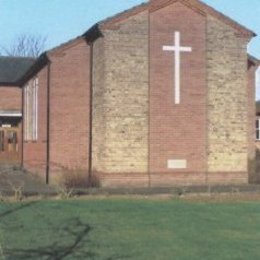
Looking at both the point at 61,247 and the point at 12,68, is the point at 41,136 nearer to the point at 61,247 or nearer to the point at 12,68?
the point at 61,247

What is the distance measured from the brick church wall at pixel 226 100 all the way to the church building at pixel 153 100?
40 millimetres

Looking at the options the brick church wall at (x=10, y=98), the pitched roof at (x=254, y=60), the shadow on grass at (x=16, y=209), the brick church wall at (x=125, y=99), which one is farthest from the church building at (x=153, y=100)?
the brick church wall at (x=10, y=98)

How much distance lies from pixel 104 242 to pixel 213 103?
1624cm

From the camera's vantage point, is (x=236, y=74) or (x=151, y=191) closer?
(x=151, y=191)

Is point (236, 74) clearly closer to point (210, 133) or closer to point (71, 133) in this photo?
point (210, 133)

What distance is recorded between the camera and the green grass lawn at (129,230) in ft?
37.0

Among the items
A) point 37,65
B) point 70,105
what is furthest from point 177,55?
point 37,65

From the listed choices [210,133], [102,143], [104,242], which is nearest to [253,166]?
[210,133]

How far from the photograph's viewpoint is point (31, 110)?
35594 millimetres

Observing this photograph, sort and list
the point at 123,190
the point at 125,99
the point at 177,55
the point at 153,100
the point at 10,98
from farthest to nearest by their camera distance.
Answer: the point at 10,98, the point at 177,55, the point at 153,100, the point at 125,99, the point at 123,190

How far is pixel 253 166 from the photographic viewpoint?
98.3 feet

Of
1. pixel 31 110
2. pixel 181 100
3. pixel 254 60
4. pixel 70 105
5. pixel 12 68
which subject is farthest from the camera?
pixel 12 68

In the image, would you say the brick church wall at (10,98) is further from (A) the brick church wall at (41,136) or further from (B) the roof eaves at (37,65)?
(A) the brick church wall at (41,136)

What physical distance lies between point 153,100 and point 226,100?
3.13 metres
